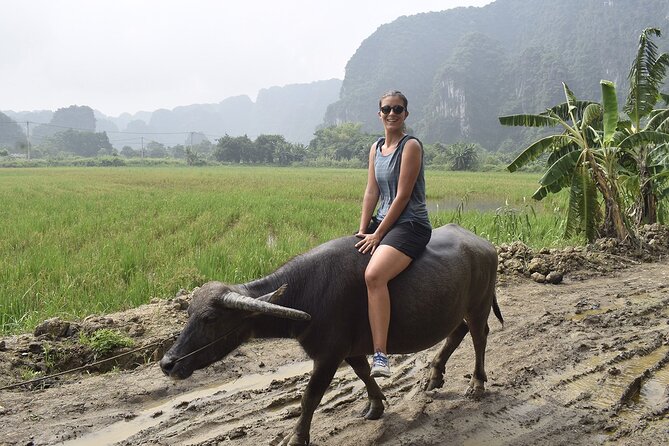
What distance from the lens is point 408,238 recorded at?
2762 millimetres

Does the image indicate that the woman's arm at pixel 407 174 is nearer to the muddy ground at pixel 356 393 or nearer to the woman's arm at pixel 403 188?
the woman's arm at pixel 403 188

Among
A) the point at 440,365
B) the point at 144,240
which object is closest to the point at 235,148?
the point at 144,240

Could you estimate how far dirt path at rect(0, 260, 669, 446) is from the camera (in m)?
2.81

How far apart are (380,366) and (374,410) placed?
55 cm

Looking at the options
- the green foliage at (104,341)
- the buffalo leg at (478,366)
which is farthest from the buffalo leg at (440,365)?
the green foliage at (104,341)

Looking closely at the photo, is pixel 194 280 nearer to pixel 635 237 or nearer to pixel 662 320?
pixel 662 320

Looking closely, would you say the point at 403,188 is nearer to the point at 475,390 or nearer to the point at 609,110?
the point at 475,390

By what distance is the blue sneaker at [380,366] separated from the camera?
8.43ft

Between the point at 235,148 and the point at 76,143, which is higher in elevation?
the point at 76,143

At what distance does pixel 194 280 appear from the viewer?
556 cm

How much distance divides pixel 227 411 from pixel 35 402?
1.19 meters

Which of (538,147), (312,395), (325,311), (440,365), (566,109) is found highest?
(566,109)

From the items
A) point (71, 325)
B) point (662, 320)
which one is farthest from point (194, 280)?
point (662, 320)

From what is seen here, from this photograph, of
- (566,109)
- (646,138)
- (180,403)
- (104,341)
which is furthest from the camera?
(566,109)
